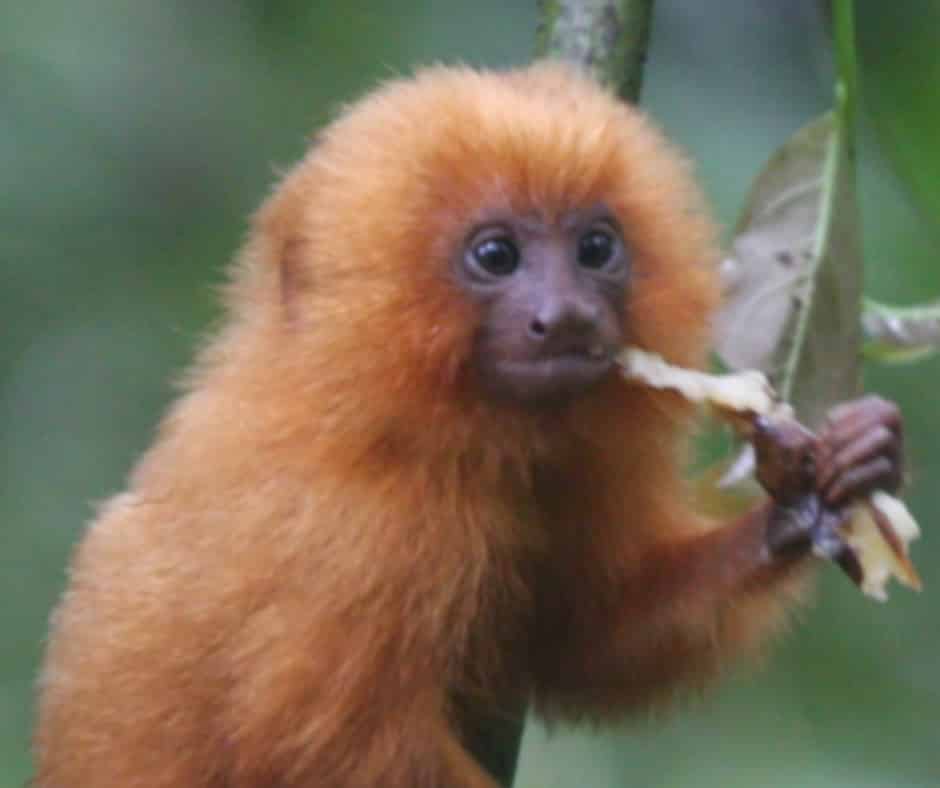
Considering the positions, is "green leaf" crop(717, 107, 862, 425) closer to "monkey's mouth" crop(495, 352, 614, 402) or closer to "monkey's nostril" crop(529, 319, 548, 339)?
"monkey's mouth" crop(495, 352, 614, 402)

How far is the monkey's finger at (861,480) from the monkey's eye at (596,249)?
1.87ft

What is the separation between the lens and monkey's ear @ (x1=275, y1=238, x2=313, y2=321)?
4207 mm

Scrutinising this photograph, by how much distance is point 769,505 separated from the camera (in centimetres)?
422

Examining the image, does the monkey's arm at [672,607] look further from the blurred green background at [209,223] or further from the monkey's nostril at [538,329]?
the blurred green background at [209,223]

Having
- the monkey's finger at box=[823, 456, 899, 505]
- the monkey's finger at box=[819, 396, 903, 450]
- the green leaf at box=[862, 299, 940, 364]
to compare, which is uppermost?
the green leaf at box=[862, 299, 940, 364]

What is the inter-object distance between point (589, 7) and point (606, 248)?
55 centimetres

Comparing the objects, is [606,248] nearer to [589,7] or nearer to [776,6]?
[589,7]

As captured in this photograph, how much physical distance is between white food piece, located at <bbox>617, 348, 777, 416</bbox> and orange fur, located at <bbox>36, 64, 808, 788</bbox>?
0.08 meters

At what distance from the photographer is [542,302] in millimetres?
3998

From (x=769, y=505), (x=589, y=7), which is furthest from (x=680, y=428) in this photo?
(x=589, y=7)

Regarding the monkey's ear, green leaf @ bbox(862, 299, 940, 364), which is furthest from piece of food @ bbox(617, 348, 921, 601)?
the monkey's ear

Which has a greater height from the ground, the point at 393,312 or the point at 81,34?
the point at 81,34

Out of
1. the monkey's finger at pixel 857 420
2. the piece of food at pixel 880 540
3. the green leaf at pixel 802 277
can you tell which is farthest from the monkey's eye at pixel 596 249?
the piece of food at pixel 880 540

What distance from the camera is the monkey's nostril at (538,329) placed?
13.0ft
